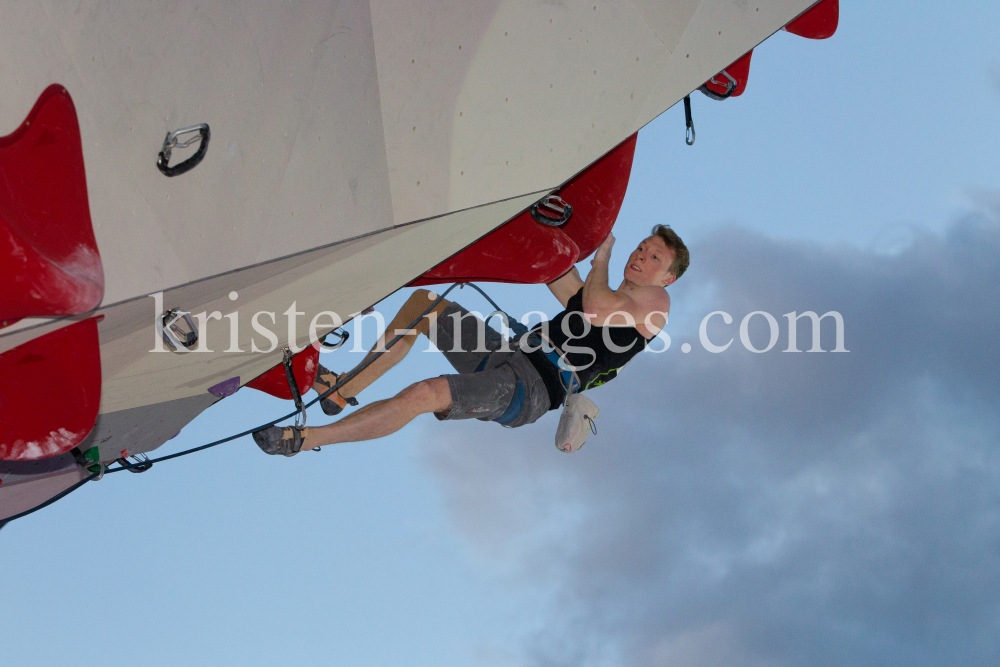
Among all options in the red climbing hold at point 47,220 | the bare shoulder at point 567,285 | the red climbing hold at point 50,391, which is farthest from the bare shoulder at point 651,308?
the red climbing hold at point 47,220

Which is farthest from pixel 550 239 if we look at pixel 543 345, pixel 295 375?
pixel 295 375

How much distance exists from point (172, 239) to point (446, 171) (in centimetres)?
120

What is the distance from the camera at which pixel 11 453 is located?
9.80ft

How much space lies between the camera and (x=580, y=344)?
5504 mm

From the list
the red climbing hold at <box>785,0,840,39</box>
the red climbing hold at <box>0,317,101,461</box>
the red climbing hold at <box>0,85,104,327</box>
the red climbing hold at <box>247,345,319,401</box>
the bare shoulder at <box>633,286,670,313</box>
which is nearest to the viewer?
the red climbing hold at <box>0,85,104,327</box>

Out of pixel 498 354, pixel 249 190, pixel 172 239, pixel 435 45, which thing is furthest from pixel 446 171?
pixel 498 354

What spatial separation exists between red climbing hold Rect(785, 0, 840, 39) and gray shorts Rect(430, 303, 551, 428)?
243 cm

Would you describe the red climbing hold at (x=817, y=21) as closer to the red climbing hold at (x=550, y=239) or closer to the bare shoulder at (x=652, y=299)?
the red climbing hold at (x=550, y=239)

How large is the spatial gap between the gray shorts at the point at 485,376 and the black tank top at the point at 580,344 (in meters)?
0.07

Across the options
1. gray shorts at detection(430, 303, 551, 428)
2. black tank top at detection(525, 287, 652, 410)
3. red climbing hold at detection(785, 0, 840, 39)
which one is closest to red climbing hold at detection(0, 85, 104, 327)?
gray shorts at detection(430, 303, 551, 428)

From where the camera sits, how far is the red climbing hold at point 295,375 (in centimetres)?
497

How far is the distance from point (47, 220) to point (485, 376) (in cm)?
325

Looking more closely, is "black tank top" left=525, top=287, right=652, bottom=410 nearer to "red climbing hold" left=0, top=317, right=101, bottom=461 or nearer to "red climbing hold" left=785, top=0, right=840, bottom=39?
"red climbing hold" left=785, top=0, right=840, bottom=39

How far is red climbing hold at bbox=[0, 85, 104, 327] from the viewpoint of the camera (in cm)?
223
